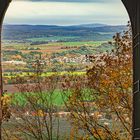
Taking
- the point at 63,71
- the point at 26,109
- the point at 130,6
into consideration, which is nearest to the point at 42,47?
the point at 63,71

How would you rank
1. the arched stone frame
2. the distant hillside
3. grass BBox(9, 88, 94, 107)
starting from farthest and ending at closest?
1. grass BBox(9, 88, 94, 107)
2. the distant hillside
3. the arched stone frame

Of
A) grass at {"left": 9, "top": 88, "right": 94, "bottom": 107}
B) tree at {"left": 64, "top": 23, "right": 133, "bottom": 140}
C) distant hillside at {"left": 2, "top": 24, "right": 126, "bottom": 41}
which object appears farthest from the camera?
grass at {"left": 9, "top": 88, "right": 94, "bottom": 107}

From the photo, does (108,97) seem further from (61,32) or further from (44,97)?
(61,32)

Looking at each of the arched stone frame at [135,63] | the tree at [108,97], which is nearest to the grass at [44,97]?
the tree at [108,97]

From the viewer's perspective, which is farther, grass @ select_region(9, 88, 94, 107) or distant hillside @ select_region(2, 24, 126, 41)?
grass @ select_region(9, 88, 94, 107)

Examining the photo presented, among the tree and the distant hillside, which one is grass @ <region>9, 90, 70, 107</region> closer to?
the tree

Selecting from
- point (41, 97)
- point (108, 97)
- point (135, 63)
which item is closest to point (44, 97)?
point (41, 97)

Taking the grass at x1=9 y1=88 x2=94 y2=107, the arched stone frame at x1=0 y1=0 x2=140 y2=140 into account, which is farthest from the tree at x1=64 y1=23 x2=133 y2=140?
the arched stone frame at x1=0 y1=0 x2=140 y2=140

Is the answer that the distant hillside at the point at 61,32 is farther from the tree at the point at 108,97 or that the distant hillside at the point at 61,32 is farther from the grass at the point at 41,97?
the grass at the point at 41,97

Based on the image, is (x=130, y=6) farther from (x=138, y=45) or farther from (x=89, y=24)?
(x=89, y=24)
